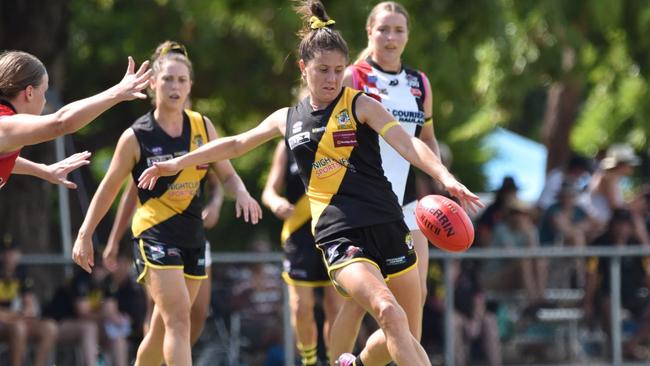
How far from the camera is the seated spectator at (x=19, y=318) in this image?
11.4 m

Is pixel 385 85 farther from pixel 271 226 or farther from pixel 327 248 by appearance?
pixel 271 226

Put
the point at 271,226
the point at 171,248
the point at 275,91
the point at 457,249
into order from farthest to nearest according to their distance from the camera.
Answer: the point at 271,226 < the point at 275,91 < the point at 171,248 < the point at 457,249

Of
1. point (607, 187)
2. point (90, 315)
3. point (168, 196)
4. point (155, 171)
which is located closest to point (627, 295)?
point (607, 187)

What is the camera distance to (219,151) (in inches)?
287

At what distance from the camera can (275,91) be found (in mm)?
15695

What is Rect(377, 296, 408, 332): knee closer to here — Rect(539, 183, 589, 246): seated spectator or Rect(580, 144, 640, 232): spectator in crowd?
Rect(539, 183, 589, 246): seated spectator

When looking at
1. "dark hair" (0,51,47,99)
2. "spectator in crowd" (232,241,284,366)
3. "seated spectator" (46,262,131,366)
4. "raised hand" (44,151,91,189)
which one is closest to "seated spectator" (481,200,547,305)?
"spectator in crowd" (232,241,284,366)

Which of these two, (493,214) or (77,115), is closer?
(77,115)

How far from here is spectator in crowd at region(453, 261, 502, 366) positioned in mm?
12148

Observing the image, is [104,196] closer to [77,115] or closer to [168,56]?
[168,56]

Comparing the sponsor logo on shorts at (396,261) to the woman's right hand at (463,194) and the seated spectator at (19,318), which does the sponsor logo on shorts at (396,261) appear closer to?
the woman's right hand at (463,194)

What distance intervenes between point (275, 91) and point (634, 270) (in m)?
5.25

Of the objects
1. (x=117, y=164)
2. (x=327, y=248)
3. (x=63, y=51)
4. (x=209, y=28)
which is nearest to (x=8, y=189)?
(x=63, y=51)

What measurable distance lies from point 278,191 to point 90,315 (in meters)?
2.88
